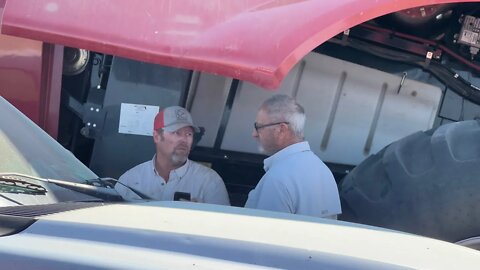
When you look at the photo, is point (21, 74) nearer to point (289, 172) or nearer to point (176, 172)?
point (176, 172)

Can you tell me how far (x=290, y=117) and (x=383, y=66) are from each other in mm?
924

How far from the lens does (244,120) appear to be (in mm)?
4238

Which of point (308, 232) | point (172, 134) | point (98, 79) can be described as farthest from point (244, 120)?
point (308, 232)

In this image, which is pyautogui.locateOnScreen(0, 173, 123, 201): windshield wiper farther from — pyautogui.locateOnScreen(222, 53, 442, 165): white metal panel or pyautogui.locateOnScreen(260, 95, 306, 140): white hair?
pyautogui.locateOnScreen(222, 53, 442, 165): white metal panel

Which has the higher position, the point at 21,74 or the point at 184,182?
the point at 21,74

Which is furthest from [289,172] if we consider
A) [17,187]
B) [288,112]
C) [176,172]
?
[17,187]

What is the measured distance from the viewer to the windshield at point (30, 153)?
7.91 ft

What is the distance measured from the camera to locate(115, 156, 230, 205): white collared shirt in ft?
13.1

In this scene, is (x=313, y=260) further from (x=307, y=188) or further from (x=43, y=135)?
(x=307, y=188)

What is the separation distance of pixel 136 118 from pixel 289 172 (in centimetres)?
91

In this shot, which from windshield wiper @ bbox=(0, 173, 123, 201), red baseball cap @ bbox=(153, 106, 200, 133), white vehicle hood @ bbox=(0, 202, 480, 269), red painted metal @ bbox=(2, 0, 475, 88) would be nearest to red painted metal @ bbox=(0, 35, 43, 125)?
red painted metal @ bbox=(2, 0, 475, 88)

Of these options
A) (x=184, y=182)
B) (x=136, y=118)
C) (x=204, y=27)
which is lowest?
(x=184, y=182)

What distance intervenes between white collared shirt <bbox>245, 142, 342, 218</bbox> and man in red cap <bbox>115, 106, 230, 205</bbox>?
0.55m

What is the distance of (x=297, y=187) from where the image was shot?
11.1 feet
